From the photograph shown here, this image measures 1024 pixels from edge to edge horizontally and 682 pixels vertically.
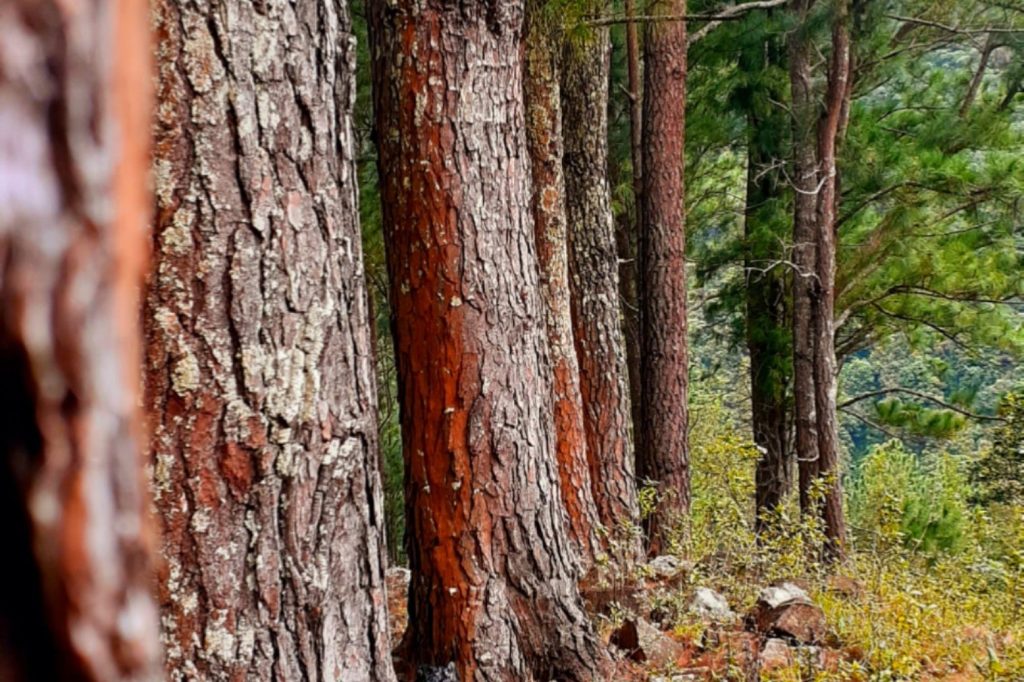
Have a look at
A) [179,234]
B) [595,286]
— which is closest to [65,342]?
[179,234]

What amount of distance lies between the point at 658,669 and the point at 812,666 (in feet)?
1.98

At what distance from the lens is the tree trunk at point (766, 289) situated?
974 cm

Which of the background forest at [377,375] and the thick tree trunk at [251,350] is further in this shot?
the thick tree trunk at [251,350]

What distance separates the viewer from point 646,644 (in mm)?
3832

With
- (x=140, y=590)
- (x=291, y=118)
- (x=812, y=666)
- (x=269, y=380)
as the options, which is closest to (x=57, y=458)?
(x=140, y=590)

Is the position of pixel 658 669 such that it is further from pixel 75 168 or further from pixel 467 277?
pixel 75 168

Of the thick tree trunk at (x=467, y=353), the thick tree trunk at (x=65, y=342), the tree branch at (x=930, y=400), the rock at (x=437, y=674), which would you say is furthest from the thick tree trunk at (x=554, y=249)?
the tree branch at (x=930, y=400)

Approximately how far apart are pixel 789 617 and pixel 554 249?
7.80 ft

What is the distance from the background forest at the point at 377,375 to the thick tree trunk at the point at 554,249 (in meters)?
0.02

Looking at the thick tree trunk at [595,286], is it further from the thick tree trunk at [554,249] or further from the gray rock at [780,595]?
the gray rock at [780,595]

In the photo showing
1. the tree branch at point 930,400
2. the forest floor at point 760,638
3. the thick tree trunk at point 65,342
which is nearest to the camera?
the thick tree trunk at point 65,342

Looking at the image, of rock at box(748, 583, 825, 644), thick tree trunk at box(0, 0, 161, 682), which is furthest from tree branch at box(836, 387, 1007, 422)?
thick tree trunk at box(0, 0, 161, 682)

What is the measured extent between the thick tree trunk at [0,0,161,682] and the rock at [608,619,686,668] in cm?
354

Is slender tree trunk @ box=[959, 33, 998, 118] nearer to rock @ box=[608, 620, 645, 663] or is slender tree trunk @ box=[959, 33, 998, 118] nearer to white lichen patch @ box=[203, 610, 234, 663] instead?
rock @ box=[608, 620, 645, 663]
